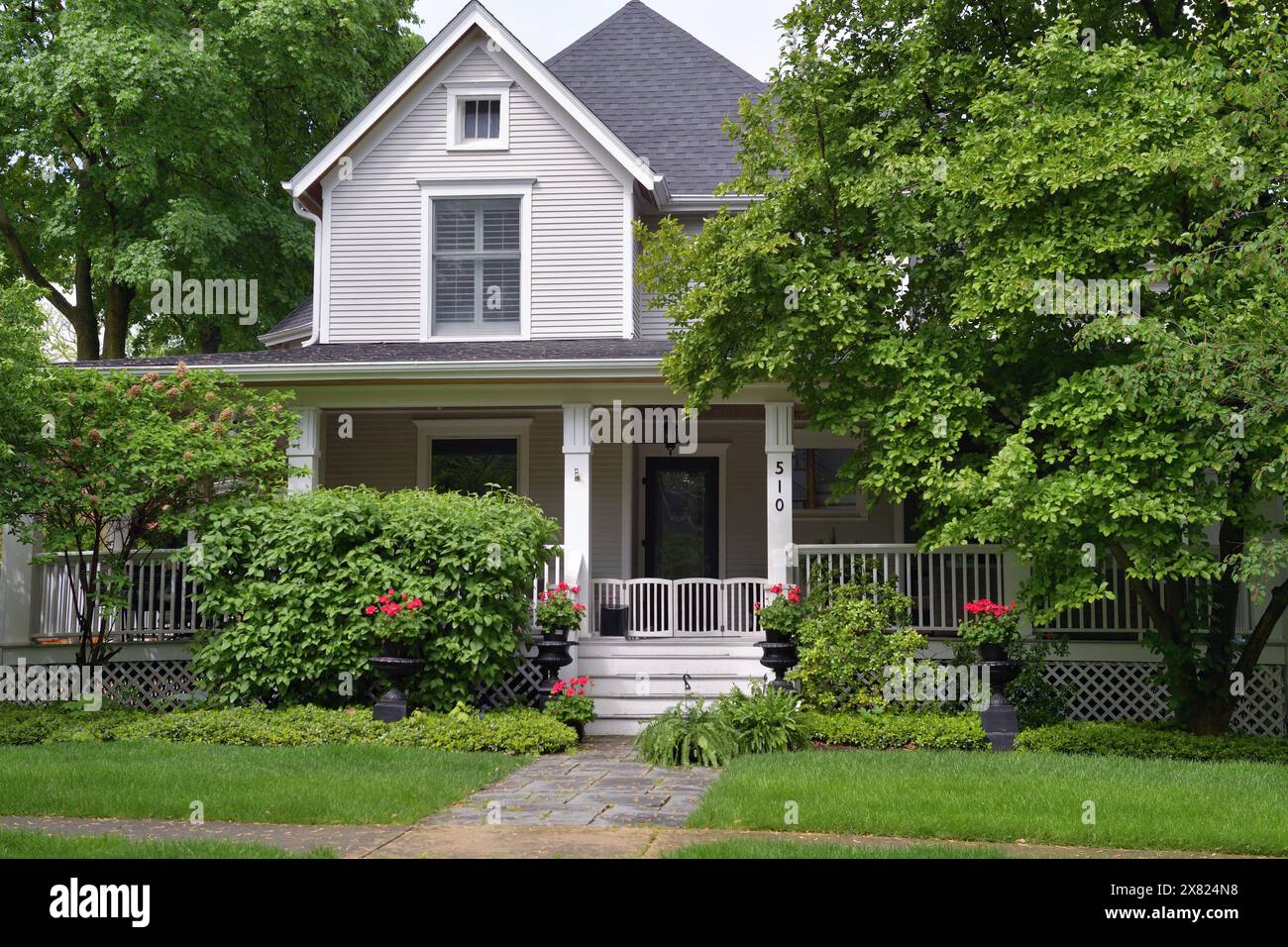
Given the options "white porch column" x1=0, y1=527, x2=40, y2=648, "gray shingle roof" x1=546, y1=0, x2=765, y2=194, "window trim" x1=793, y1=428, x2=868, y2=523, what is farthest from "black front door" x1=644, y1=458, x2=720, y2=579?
"white porch column" x1=0, y1=527, x2=40, y2=648

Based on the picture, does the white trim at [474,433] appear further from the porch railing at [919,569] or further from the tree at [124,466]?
the porch railing at [919,569]

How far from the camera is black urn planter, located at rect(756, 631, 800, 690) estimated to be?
12195 millimetres

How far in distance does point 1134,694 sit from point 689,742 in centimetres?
524

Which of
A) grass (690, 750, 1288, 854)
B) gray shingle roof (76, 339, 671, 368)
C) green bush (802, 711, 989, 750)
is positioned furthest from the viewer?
gray shingle roof (76, 339, 671, 368)

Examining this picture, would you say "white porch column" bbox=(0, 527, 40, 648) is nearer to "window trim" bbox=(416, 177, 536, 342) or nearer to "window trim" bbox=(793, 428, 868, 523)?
"window trim" bbox=(416, 177, 536, 342)

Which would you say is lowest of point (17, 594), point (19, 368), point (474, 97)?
point (17, 594)

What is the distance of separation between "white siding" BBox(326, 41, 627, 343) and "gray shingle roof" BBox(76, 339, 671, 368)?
0.64 m

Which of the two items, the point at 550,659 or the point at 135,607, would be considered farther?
the point at 135,607

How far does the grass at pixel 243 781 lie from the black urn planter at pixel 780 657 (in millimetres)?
3010

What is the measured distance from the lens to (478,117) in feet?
52.7

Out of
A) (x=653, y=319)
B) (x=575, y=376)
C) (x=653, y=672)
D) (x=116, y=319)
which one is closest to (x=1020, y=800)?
(x=653, y=672)

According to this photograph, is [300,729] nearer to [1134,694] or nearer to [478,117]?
[1134,694]
